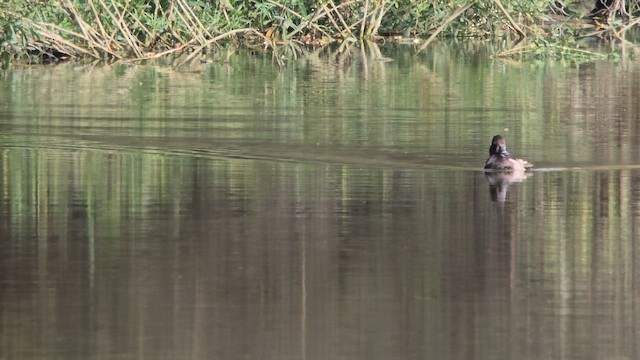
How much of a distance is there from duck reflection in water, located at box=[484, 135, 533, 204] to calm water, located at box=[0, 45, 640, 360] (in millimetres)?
Result: 75

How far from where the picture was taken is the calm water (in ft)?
33.5

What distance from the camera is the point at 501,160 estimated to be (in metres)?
16.9

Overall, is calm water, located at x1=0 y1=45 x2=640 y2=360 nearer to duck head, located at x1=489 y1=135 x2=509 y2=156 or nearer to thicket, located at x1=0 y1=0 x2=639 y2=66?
duck head, located at x1=489 y1=135 x2=509 y2=156

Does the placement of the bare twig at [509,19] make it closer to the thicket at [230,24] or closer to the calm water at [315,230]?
the thicket at [230,24]

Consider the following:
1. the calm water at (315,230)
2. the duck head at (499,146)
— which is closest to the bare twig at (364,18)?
the calm water at (315,230)

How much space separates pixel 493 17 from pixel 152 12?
711cm

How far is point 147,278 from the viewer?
11586 millimetres

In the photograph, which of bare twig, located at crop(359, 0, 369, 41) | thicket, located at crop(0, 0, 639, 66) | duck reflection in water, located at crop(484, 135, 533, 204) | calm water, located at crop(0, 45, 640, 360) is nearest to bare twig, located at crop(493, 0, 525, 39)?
thicket, located at crop(0, 0, 639, 66)

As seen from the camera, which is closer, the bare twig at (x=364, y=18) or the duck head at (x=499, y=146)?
the duck head at (x=499, y=146)

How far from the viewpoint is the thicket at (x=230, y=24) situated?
110ft

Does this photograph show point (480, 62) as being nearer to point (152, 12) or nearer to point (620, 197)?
point (152, 12)

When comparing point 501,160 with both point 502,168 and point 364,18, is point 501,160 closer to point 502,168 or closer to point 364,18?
point 502,168

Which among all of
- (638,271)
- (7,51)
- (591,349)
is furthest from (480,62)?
(591,349)

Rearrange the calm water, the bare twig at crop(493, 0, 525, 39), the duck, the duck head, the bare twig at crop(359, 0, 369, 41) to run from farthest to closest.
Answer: the bare twig at crop(359, 0, 369, 41)
the bare twig at crop(493, 0, 525, 39)
the duck head
the duck
the calm water
